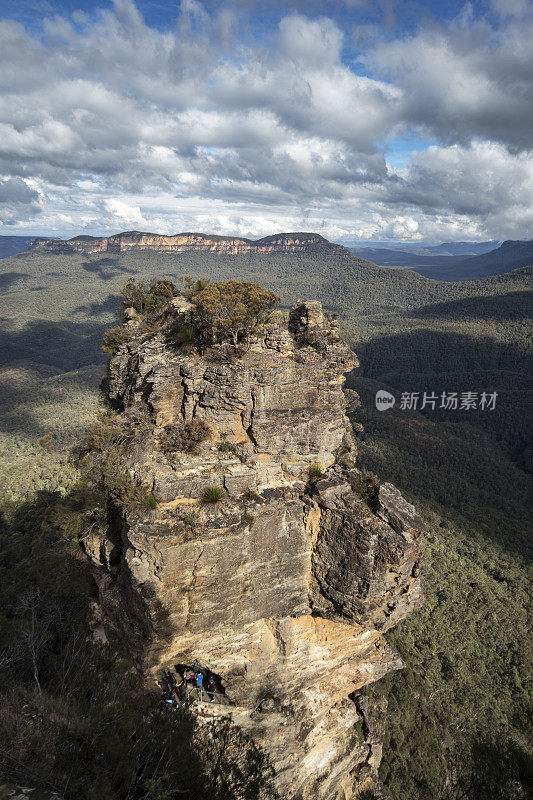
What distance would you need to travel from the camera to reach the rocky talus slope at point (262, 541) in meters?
11.7

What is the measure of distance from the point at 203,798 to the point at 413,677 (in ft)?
67.5

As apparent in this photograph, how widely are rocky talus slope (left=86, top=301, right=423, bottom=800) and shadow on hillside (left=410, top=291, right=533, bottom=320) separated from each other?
139637mm

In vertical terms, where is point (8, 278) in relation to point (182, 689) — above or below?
above

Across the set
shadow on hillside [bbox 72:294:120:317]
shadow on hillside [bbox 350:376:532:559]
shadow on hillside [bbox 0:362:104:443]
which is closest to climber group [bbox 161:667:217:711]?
shadow on hillside [bbox 350:376:532:559]

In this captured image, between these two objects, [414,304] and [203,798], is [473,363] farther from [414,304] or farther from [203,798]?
[203,798]

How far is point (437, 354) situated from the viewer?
11738cm

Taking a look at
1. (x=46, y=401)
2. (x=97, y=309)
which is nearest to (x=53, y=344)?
(x=97, y=309)

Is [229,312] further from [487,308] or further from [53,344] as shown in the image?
[487,308]

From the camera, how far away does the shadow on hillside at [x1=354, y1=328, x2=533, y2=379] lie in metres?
111
